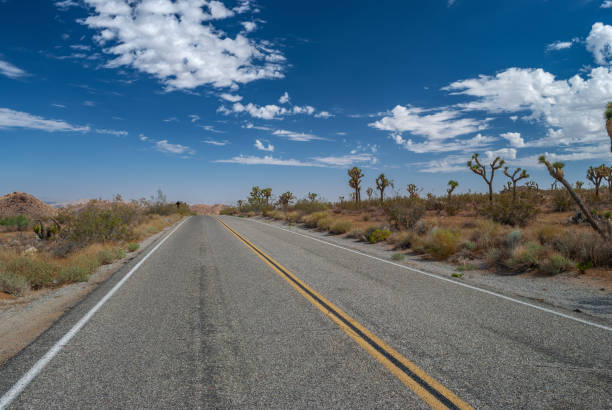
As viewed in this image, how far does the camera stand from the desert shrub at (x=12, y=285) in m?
7.30

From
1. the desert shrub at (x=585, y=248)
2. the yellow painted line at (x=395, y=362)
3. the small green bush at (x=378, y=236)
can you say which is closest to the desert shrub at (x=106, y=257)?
the yellow painted line at (x=395, y=362)

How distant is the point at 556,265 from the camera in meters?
8.24

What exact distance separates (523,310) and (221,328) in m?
4.89

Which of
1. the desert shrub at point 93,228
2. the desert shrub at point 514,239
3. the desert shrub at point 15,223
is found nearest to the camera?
the desert shrub at point 514,239

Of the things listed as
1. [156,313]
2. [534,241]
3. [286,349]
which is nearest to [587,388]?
[286,349]

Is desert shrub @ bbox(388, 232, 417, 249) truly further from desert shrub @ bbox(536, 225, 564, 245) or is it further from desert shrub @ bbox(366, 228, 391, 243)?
desert shrub @ bbox(536, 225, 564, 245)

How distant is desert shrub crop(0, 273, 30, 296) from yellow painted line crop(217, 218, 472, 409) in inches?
250

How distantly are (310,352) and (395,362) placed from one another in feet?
3.25

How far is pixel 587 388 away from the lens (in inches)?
127

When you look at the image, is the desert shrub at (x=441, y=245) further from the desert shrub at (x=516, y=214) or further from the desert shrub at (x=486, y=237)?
the desert shrub at (x=516, y=214)

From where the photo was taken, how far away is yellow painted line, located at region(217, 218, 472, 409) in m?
3.04

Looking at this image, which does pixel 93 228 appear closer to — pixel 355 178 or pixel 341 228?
pixel 341 228

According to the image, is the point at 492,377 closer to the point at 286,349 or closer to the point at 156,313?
the point at 286,349

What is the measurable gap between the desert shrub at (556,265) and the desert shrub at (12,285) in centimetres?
1224
